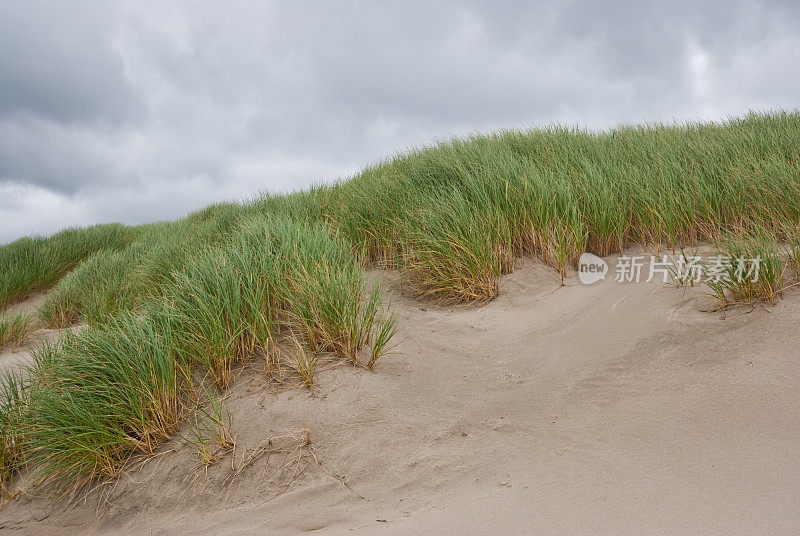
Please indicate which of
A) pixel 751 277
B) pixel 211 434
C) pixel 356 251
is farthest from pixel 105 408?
pixel 751 277

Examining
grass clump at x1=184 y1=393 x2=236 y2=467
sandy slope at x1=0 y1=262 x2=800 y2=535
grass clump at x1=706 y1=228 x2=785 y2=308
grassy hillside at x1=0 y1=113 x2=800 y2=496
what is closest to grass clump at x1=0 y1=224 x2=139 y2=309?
grassy hillside at x1=0 y1=113 x2=800 y2=496

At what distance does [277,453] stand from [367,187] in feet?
13.1

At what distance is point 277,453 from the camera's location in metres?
2.88

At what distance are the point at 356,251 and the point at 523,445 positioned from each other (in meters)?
2.92

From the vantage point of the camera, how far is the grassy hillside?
10.5 feet

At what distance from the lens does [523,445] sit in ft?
9.03

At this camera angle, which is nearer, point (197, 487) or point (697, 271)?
point (197, 487)

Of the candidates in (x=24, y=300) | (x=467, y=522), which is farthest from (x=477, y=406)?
(x=24, y=300)

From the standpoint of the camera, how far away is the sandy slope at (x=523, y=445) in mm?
2199

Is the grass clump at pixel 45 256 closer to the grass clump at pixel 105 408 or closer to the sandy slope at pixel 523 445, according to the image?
the grass clump at pixel 105 408

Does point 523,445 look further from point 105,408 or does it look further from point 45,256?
point 45,256

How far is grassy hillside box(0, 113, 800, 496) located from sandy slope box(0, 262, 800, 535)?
284mm

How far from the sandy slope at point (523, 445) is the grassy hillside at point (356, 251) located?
0.28 metres

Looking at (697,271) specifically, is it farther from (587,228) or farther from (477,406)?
(477,406)
